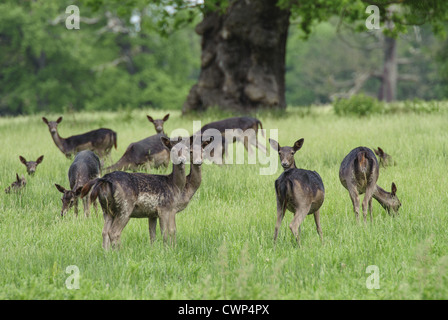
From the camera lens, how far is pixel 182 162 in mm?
7203

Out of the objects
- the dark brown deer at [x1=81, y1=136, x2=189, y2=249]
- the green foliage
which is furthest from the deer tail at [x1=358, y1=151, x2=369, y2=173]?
the green foliage

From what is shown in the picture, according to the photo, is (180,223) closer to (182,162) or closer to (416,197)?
(182,162)

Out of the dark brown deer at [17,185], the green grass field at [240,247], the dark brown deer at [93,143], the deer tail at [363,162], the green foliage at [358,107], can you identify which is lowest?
the green grass field at [240,247]

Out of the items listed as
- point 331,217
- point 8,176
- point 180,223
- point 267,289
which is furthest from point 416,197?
point 8,176

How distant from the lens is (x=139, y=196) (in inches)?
266

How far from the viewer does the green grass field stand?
5441 mm

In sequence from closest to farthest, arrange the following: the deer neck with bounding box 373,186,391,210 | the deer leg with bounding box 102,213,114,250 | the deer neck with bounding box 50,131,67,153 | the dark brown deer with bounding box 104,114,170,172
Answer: the deer leg with bounding box 102,213,114,250 < the deer neck with bounding box 373,186,391,210 < the dark brown deer with bounding box 104,114,170,172 < the deer neck with bounding box 50,131,67,153

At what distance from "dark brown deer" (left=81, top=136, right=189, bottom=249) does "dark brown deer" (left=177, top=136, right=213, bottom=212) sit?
0.09 m

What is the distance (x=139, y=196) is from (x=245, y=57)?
16343 millimetres

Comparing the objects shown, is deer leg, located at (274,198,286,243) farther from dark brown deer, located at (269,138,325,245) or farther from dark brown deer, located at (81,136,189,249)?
dark brown deer, located at (81,136,189,249)

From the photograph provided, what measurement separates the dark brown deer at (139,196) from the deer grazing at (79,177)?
6.74 ft

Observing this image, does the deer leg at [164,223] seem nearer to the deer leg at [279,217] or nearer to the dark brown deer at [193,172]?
the dark brown deer at [193,172]

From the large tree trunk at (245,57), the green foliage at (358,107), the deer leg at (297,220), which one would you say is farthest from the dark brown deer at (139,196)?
the green foliage at (358,107)

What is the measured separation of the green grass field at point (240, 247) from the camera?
5.44 m
